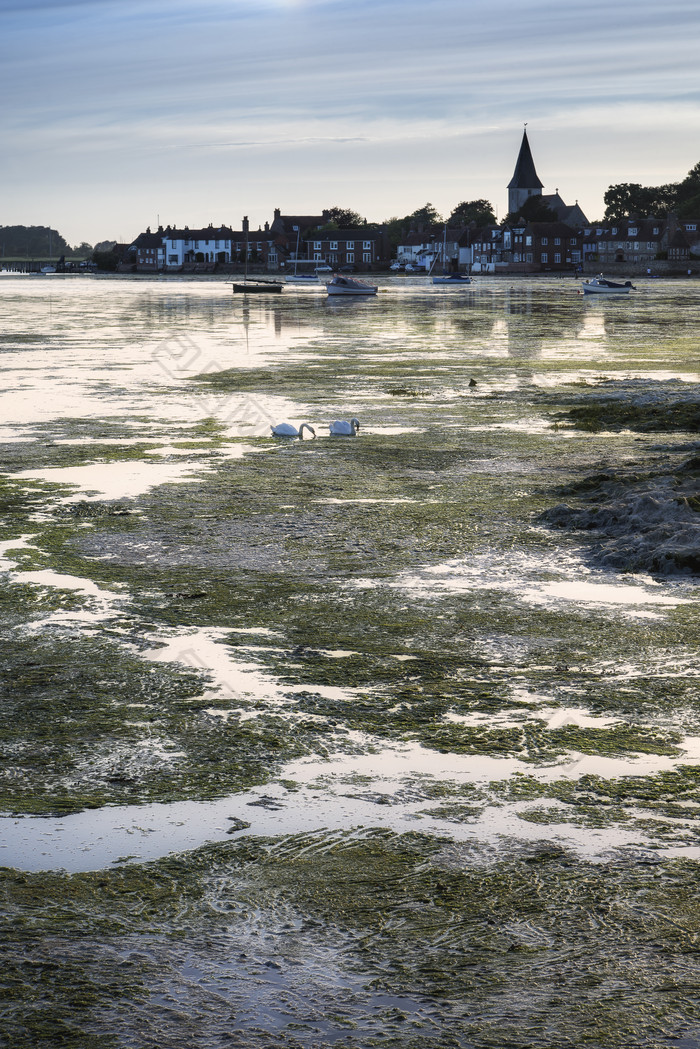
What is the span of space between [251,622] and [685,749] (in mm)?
3194

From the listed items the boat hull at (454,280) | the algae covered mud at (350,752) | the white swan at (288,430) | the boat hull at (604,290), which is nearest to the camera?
the algae covered mud at (350,752)

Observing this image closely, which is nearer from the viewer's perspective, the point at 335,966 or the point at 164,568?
the point at 335,966

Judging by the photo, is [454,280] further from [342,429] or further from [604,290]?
[342,429]

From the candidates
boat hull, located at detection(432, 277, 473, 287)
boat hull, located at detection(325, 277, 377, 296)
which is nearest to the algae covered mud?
boat hull, located at detection(325, 277, 377, 296)

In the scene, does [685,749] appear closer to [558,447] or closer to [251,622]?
[251,622]

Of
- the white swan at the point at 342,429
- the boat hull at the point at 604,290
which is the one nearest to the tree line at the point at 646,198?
the boat hull at the point at 604,290

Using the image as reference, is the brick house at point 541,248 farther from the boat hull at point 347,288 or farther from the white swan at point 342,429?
the white swan at point 342,429

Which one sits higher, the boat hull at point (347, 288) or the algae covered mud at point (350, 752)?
the boat hull at point (347, 288)

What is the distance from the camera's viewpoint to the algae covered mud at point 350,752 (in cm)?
387

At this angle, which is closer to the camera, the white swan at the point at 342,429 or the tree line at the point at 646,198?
the white swan at the point at 342,429

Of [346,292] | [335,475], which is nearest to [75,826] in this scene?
[335,475]

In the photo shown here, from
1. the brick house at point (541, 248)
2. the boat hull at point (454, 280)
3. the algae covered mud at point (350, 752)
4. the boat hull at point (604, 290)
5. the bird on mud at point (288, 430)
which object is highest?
the brick house at point (541, 248)

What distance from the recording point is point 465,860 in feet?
15.4

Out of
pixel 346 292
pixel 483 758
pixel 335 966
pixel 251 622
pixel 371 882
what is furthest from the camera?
pixel 346 292
